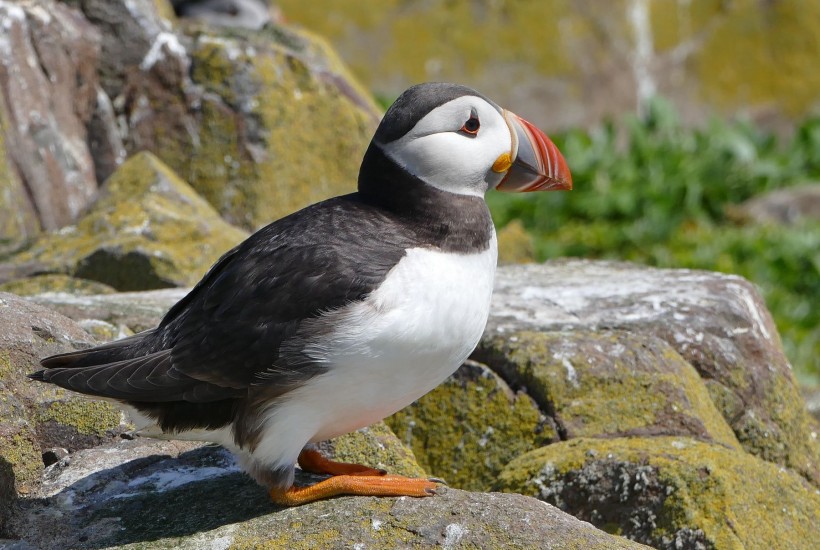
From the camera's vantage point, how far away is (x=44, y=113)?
24.1ft

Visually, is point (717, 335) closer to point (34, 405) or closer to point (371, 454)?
point (371, 454)

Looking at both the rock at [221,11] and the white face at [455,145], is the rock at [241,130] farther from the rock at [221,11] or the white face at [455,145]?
the white face at [455,145]

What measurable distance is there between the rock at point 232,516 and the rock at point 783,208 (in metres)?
8.77

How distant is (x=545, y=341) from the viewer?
16.6 feet

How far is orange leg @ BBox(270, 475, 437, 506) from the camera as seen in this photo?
3.75 metres

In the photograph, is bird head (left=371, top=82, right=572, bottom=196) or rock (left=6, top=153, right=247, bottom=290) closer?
bird head (left=371, top=82, right=572, bottom=196)

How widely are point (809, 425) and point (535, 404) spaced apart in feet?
5.26

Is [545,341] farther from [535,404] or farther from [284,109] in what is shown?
[284,109]

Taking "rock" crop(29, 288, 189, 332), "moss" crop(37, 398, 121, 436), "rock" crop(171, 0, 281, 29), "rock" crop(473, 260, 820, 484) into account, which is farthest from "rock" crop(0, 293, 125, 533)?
"rock" crop(171, 0, 281, 29)

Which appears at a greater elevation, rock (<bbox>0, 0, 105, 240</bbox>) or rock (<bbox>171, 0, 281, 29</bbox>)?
rock (<bbox>171, 0, 281, 29</bbox>)

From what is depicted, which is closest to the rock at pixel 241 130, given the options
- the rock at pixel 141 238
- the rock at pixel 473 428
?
the rock at pixel 141 238

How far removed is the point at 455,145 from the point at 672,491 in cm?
149

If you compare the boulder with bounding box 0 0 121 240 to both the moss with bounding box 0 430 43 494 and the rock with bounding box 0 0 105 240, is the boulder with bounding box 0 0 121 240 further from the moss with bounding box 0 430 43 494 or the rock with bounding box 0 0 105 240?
the moss with bounding box 0 430 43 494

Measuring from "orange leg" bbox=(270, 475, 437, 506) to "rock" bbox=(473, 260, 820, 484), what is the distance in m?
1.39
